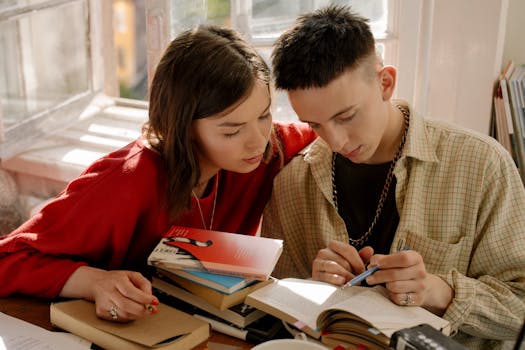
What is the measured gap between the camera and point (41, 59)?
8.09 feet

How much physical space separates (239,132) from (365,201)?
14.6 inches

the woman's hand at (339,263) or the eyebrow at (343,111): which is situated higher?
the eyebrow at (343,111)

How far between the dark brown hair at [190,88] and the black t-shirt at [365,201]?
0.32 meters

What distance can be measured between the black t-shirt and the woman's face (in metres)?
0.24

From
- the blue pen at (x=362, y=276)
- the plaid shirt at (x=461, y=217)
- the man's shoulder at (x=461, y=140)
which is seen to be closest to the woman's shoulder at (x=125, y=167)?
the plaid shirt at (x=461, y=217)

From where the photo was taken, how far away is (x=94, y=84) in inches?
104

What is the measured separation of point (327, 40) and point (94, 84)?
1508 millimetres

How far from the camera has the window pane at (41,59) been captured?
2320mm

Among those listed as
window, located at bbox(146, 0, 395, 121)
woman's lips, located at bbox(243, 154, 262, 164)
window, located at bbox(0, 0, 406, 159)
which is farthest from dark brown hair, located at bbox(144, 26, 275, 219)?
window, located at bbox(0, 0, 406, 159)

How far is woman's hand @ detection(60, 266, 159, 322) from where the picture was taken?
1132mm

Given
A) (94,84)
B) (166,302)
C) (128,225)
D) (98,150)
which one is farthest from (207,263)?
(94,84)

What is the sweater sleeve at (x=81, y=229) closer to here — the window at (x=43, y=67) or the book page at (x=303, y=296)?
the book page at (x=303, y=296)

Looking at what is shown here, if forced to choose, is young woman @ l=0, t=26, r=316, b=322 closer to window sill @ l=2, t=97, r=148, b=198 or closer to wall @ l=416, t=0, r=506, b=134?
wall @ l=416, t=0, r=506, b=134

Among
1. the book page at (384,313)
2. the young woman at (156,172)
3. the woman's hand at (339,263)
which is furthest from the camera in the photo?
the young woman at (156,172)
